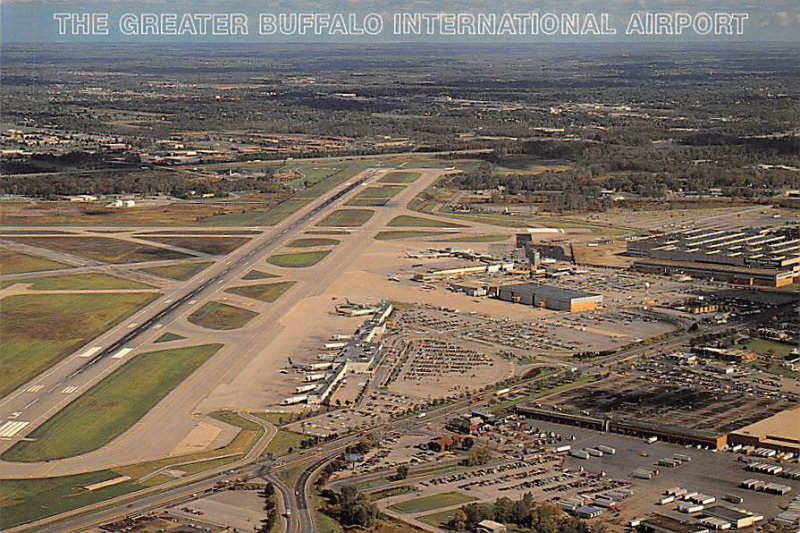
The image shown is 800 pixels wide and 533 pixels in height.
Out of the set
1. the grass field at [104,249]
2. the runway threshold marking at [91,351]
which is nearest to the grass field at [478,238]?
the grass field at [104,249]

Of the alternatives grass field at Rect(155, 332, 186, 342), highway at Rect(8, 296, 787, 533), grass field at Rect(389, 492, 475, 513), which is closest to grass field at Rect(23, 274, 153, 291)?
grass field at Rect(155, 332, 186, 342)

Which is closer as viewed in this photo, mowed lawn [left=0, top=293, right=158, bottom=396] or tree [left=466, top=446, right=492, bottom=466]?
tree [left=466, top=446, right=492, bottom=466]

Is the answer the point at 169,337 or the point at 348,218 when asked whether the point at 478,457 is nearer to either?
the point at 169,337

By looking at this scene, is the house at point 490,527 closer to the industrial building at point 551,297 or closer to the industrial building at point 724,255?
the industrial building at point 551,297

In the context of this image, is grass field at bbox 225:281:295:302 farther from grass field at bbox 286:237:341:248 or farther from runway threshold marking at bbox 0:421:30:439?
runway threshold marking at bbox 0:421:30:439

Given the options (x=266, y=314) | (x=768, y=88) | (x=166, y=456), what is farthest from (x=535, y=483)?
(x=768, y=88)

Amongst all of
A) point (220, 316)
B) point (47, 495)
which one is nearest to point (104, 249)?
point (220, 316)
